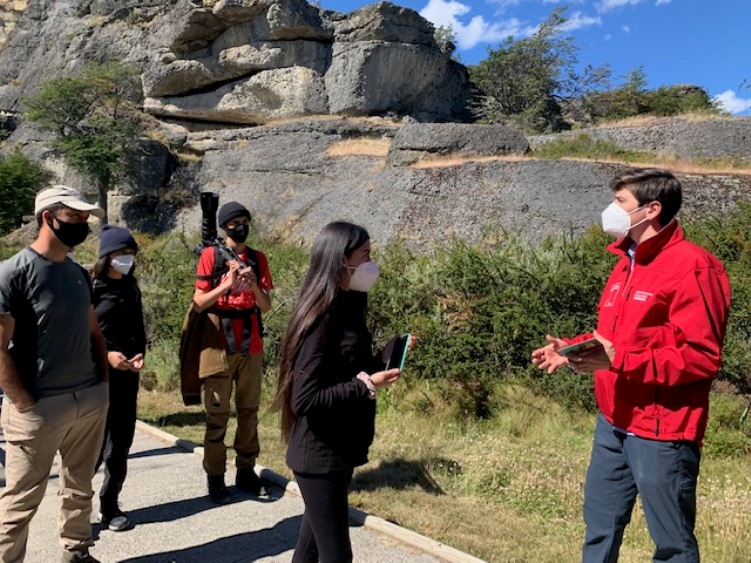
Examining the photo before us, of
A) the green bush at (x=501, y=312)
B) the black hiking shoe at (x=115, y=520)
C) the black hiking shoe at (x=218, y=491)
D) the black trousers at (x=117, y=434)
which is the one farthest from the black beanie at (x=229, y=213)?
the green bush at (x=501, y=312)

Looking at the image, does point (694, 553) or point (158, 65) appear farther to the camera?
point (158, 65)

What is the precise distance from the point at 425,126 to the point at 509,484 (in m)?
16.3

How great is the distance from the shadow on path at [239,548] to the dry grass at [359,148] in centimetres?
2040

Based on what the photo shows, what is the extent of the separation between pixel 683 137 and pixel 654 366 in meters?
21.3

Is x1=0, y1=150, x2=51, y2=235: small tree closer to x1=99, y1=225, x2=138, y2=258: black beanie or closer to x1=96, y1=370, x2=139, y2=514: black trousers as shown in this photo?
x1=99, y1=225, x2=138, y2=258: black beanie

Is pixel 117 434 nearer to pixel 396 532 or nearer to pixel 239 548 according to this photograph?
pixel 239 548

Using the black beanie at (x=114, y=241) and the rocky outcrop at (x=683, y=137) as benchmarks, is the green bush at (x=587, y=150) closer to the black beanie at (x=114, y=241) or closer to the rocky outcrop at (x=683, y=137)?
the rocky outcrop at (x=683, y=137)

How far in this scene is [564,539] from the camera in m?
4.16

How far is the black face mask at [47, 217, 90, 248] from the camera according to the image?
321cm

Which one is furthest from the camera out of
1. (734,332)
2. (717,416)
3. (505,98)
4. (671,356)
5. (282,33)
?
(505,98)

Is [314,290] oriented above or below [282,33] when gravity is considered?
below

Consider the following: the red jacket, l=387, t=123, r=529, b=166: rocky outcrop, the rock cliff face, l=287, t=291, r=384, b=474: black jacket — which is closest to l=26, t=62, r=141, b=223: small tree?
the rock cliff face

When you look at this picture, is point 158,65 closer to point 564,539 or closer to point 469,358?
point 469,358

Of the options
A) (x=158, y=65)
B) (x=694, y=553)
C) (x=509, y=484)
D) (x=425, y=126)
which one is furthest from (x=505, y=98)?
(x=694, y=553)
